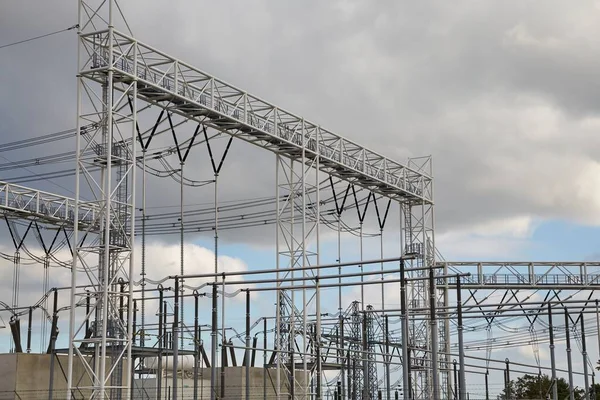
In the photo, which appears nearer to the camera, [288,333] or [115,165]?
[115,165]

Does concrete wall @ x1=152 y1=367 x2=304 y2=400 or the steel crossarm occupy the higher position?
the steel crossarm

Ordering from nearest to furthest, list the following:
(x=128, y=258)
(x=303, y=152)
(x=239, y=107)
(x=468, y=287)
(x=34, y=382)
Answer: (x=128, y=258), (x=34, y=382), (x=239, y=107), (x=303, y=152), (x=468, y=287)

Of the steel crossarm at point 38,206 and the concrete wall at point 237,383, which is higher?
the steel crossarm at point 38,206

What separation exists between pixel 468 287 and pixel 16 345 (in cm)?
2714

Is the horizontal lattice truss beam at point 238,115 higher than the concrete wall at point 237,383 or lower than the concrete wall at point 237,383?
higher

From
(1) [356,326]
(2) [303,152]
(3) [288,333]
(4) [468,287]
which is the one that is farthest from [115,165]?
(4) [468,287]

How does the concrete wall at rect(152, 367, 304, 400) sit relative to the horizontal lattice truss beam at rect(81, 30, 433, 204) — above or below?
below

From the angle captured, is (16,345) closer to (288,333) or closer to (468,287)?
(288,333)

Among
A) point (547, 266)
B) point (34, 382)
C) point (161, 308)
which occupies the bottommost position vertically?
point (34, 382)

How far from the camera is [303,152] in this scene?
1575 inches

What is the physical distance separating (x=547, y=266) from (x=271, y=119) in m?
24.1

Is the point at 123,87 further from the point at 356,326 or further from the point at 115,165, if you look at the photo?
the point at 356,326

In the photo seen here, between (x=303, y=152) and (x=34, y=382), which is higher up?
(x=303, y=152)

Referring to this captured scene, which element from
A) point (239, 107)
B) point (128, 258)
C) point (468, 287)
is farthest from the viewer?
point (468, 287)
